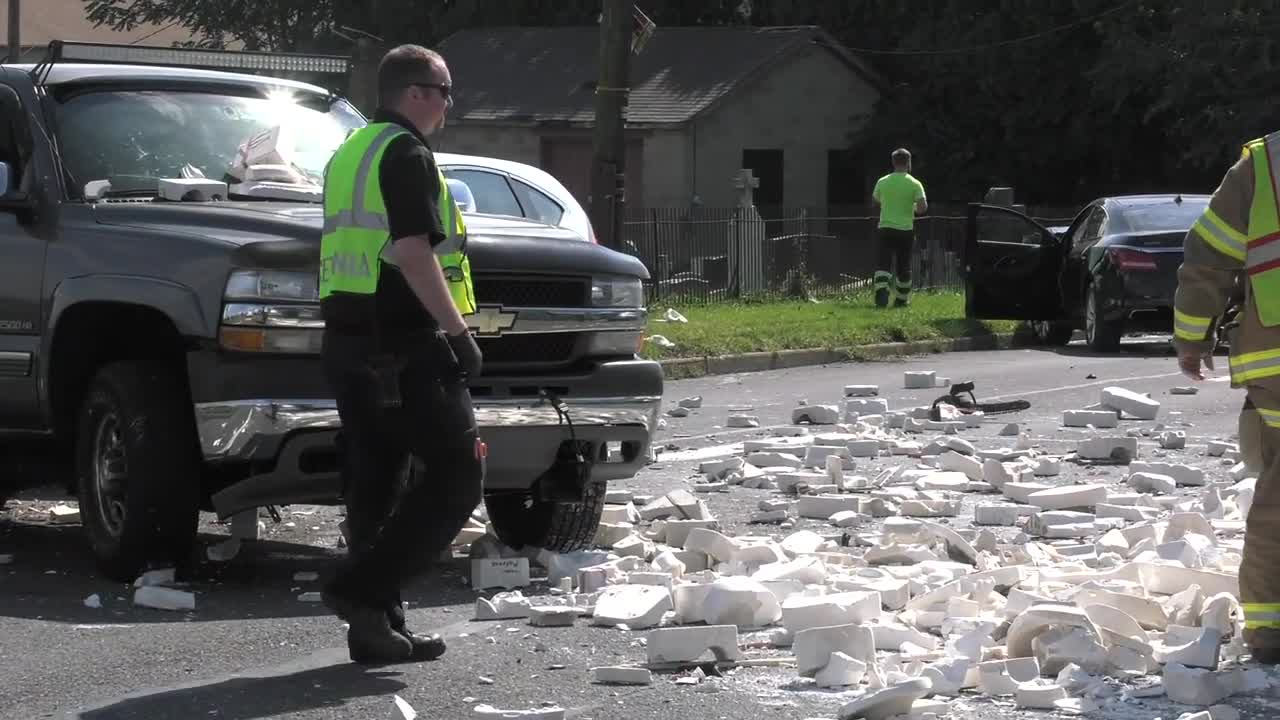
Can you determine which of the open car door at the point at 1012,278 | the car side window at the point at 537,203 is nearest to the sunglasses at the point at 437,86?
the car side window at the point at 537,203

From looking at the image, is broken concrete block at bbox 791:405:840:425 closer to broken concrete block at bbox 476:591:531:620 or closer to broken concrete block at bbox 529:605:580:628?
broken concrete block at bbox 476:591:531:620

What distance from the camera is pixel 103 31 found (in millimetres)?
62562

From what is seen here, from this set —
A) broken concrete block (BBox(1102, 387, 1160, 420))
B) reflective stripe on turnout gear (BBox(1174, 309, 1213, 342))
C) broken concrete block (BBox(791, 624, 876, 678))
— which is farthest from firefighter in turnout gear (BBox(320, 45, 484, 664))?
broken concrete block (BBox(1102, 387, 1160, 420))

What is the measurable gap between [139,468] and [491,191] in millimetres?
7037

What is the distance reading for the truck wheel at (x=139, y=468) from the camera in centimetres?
760

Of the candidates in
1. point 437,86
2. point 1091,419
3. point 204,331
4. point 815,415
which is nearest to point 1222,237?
point 437,86

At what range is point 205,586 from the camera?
25.7 feet

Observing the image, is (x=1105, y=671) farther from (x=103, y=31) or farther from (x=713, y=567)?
(x=103, y=31)

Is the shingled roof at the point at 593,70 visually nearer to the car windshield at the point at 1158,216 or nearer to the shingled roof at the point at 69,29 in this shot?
the shingled roof at the point at 69,29

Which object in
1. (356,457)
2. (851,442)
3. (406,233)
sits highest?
(406,233)

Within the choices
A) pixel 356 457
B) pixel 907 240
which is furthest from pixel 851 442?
pixel 907 240

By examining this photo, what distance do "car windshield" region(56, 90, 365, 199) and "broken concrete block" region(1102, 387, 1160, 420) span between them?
6.66 meters

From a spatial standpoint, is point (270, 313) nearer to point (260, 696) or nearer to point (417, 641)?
point (417, 641)

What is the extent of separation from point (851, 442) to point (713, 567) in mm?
4059
